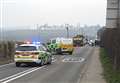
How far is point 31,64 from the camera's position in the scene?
Result: 30.9 meters

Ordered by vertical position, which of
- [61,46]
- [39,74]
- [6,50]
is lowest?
[61,46]

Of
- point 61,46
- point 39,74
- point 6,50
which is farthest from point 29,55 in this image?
point 61,46

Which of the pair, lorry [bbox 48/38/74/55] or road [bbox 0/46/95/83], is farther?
lorry [bbox 48/38/74/55]

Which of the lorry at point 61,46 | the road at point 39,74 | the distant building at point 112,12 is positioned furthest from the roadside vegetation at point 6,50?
the distant building at point 112,12

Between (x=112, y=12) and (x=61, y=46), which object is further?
(x=61, y=46)

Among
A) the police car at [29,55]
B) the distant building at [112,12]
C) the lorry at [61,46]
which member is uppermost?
the distant building at [112,12]

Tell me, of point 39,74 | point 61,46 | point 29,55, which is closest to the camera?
point 39,74

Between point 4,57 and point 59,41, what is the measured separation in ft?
59.1

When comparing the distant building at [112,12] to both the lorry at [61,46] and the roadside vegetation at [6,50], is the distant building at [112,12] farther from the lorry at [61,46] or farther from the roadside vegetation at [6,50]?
the lorry at [61,46]

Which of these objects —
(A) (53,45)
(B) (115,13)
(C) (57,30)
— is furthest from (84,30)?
(B) (115,13)

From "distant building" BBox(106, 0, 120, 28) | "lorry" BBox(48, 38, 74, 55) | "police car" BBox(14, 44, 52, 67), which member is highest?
"distant building" BBox(106, 0, 120, 28)

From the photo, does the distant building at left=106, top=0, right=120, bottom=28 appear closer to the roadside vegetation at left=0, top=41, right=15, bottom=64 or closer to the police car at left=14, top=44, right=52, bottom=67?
the police car at left=14, top=44, right=52, bottom=67

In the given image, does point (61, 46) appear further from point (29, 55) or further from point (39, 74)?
point (39, 74)

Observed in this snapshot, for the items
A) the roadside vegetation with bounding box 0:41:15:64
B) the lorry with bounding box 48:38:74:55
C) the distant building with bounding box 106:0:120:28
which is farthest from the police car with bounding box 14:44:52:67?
the lorry with bounding box 48:38:74:55
